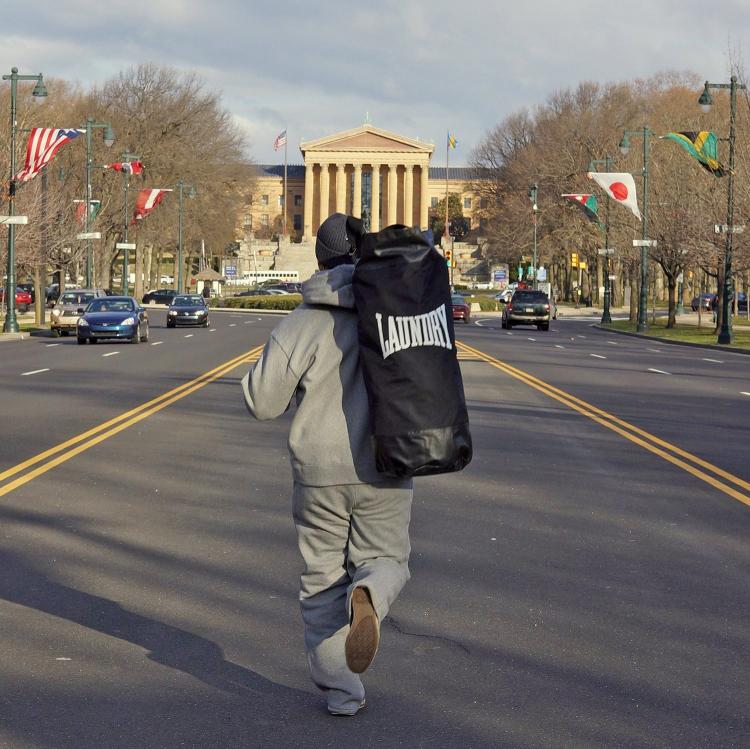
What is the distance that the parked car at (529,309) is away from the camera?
59.0 m

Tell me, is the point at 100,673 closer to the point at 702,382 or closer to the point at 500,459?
the point at 500,459

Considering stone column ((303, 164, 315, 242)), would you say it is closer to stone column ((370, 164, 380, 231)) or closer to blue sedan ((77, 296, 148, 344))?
stone column ((370, 164, 380, 231))

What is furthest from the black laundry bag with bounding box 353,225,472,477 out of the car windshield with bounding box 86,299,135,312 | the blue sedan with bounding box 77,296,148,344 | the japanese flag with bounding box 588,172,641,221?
the japanese flag with bounding box 588,172,641,221

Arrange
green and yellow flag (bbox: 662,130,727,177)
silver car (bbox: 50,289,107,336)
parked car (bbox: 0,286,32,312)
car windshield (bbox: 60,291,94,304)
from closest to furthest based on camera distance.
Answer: green and yellow flag (bbox: 662,130,727,177) → silver car (bbox: 50,289,107,336) → car windshield (bbox: 60,291,94,304) → parked car (bbox: 0,286,32,312)

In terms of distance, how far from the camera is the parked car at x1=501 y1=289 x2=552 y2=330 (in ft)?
193

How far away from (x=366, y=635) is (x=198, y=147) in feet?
273

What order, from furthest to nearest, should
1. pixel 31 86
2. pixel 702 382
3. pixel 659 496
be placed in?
pixel 31 86 → pixel 702 382 → pixel 659 496

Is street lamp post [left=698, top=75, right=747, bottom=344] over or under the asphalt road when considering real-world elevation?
over

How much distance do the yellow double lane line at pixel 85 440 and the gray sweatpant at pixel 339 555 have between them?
6.17 meters

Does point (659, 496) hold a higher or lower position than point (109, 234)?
lower

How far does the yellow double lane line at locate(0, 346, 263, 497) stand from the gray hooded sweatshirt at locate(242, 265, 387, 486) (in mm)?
6208

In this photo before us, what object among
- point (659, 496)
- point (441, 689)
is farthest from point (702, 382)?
point (441, 689)

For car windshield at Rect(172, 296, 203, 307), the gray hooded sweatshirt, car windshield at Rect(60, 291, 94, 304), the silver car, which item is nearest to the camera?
the gray hooded sweatshirt

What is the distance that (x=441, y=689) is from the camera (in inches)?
225
